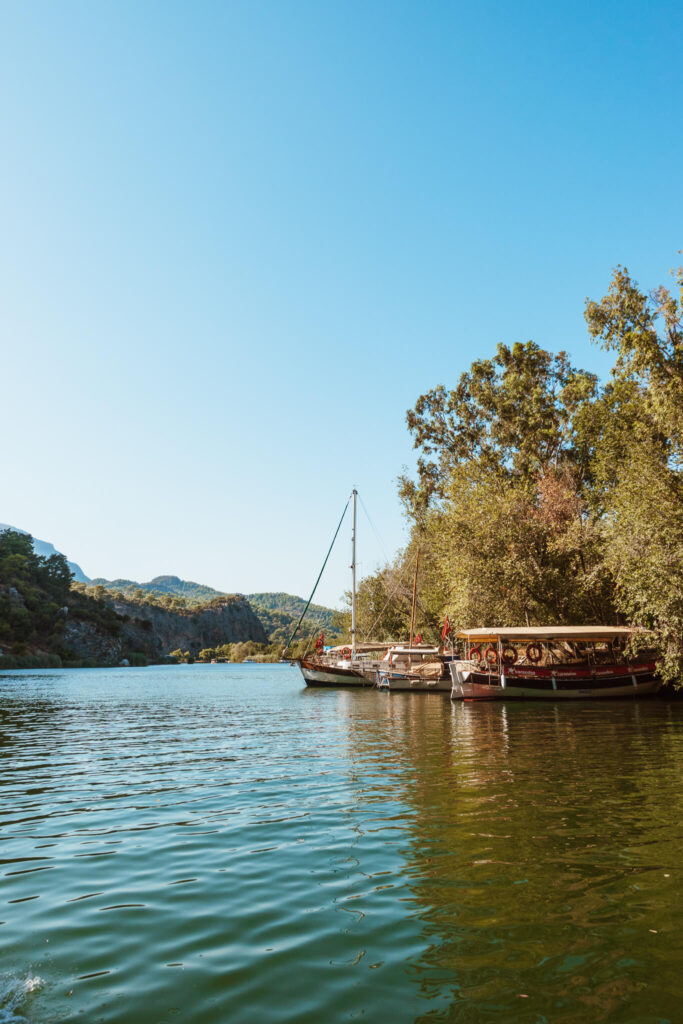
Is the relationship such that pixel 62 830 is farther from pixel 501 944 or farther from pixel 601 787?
pixel 601 787

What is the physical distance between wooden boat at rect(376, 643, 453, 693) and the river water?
31.3 metres

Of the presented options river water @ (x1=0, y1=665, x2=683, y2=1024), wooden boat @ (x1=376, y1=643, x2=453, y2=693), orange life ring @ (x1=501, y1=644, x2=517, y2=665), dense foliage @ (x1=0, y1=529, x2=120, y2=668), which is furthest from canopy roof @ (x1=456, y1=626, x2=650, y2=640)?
dense foliage @ (x1=0, y1=529, x2=120, y2=668)

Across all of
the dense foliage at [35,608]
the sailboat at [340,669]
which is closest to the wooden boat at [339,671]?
the sailboat at [340,669]

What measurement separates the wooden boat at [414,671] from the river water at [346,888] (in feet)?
103

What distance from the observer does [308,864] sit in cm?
868

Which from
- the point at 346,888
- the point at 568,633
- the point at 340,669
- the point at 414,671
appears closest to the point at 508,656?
the point at 568,633

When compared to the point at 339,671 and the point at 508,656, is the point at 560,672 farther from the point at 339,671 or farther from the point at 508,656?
the point at 339,671

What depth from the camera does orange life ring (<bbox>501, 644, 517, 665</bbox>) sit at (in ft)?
125

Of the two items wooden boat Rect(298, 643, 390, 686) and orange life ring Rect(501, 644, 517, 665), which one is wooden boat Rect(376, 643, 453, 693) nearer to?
wooden boat Rect(298, 643, 390, 686)

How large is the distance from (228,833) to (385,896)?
3892mm

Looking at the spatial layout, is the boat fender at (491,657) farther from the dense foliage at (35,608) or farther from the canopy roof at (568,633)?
the dense foliage at (35,608)

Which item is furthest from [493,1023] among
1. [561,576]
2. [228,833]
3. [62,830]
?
[561,576]

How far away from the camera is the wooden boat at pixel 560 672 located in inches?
1362

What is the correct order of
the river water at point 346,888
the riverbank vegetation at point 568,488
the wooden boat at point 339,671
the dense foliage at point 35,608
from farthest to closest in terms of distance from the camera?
the dense foliage at point 35,608, the wooden boat at point 339,671, the riverbank vegetation at point 568,488, the river water at point 346,888
